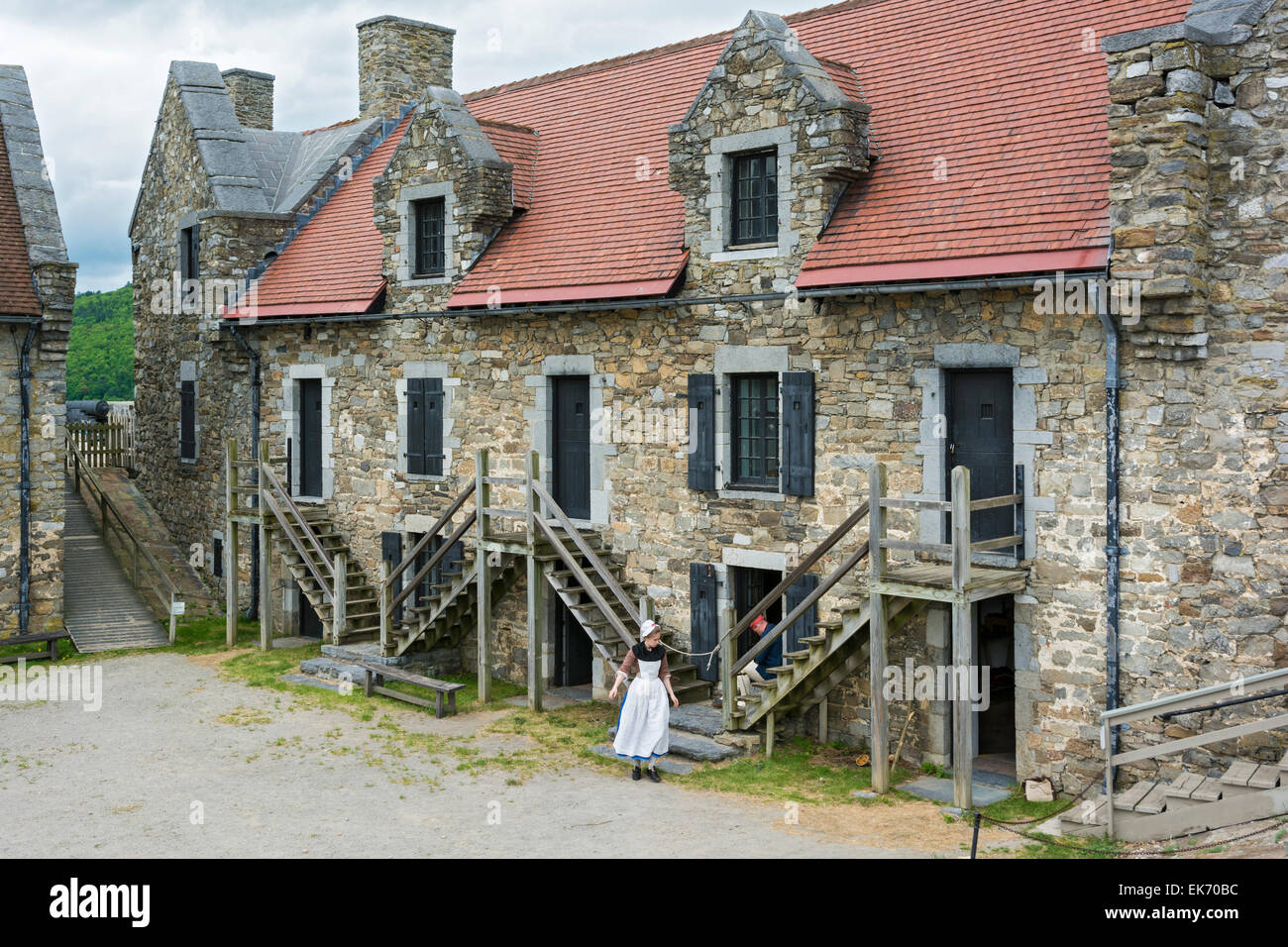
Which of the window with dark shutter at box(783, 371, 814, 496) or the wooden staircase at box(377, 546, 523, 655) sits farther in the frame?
the wooden staircase at box(377, 546, 523, 655)

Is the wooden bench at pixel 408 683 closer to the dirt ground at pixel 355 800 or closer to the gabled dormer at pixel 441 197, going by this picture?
the dirt ground at pixel 355 800

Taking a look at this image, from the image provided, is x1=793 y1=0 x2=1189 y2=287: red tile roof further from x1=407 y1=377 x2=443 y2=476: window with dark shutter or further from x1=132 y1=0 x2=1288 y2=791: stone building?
x1=407 y1=377 x2=443 y2=476: window with dark shutter

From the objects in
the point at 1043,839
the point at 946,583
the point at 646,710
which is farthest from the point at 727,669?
the point at 1043,839

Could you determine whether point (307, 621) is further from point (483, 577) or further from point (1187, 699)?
point (1187, 699)

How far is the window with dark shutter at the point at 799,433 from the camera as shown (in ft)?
47.8

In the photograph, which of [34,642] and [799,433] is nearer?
[799,433]

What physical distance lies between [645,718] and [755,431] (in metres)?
3.82

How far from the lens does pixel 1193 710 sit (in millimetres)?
10789

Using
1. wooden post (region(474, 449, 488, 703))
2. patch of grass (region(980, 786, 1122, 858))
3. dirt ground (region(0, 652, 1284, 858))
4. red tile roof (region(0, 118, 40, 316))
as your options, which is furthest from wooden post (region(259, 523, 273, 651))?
patch of grass (region(980, 786, 1122, 858))

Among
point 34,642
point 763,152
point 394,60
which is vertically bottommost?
point 34,642

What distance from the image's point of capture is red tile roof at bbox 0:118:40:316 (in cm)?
1959

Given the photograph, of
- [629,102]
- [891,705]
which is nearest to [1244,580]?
[891,705]

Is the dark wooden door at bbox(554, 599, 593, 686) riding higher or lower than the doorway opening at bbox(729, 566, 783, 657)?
lower

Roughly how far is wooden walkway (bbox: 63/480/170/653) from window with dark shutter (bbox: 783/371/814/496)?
12.0 meters
